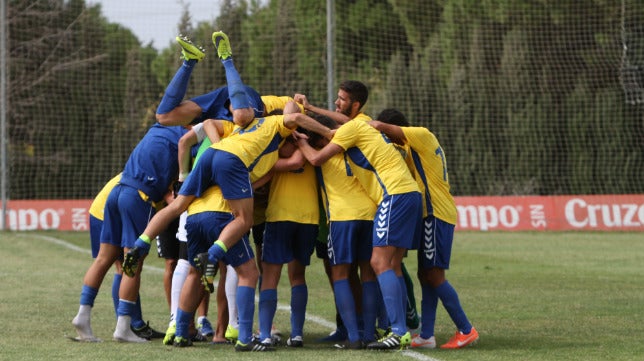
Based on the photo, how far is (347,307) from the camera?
9.15 metres

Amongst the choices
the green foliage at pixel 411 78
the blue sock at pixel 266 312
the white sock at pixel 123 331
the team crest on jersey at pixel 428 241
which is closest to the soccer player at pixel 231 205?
the blue sock at pixel 266 312

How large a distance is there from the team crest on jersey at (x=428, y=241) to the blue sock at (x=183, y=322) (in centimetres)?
189

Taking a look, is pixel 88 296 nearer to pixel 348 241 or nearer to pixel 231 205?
pixel 231 205

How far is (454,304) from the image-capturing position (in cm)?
934

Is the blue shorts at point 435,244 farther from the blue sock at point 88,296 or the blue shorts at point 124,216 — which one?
the blue sock at point 88,296

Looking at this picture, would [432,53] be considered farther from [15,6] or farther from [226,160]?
[226,160]

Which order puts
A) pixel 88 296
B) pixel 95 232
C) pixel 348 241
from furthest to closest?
1. pixel 95 232
2. pixel 88 296
3. pixel 348 241

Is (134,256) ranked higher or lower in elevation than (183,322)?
higher

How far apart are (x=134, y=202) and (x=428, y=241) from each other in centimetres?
241

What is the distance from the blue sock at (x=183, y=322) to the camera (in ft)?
29.8

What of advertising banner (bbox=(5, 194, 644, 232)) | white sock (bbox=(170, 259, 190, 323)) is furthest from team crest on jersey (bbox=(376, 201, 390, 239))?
advertising banner (bbox=(5, 194, 644, 232))

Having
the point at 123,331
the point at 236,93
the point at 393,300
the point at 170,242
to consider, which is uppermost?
the point at 236,93

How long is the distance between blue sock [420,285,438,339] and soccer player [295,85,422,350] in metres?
0.36

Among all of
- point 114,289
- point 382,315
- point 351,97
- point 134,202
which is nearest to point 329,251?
point 382,315
